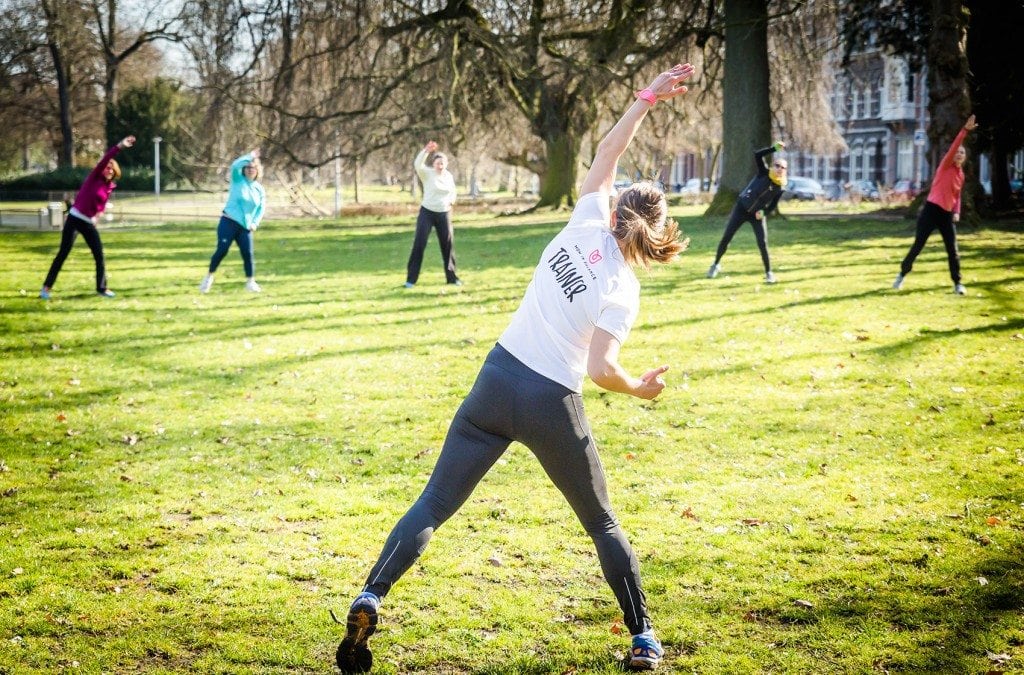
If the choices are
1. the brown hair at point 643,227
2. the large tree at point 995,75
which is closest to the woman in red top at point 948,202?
the brown hair at point 643,227

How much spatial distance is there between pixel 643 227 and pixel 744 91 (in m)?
22.7

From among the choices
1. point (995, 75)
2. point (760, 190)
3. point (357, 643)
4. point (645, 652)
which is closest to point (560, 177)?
point (995, 75)

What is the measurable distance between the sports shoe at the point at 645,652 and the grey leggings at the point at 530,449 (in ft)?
0.13

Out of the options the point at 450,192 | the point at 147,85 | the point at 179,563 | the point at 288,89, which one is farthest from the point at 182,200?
the point at 179,563

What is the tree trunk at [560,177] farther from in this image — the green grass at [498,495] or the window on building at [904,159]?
the window on building at [904,159]

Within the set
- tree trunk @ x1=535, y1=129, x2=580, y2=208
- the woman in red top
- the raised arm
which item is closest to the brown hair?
the raised arm

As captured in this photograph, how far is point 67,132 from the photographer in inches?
2096

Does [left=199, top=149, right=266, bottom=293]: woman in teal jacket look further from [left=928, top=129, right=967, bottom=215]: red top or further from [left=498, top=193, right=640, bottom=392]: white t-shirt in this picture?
[left=498, top=193, right=640, bottom=392]: white t-shirt

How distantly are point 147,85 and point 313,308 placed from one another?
46.7 metres

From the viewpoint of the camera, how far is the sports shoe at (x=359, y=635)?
149 inches

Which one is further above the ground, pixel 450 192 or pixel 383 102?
pixel 383 102

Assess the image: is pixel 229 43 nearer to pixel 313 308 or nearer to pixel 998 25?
pixel 313 308

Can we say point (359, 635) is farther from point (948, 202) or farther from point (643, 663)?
point (948, 202)

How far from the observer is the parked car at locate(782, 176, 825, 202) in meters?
49.1
